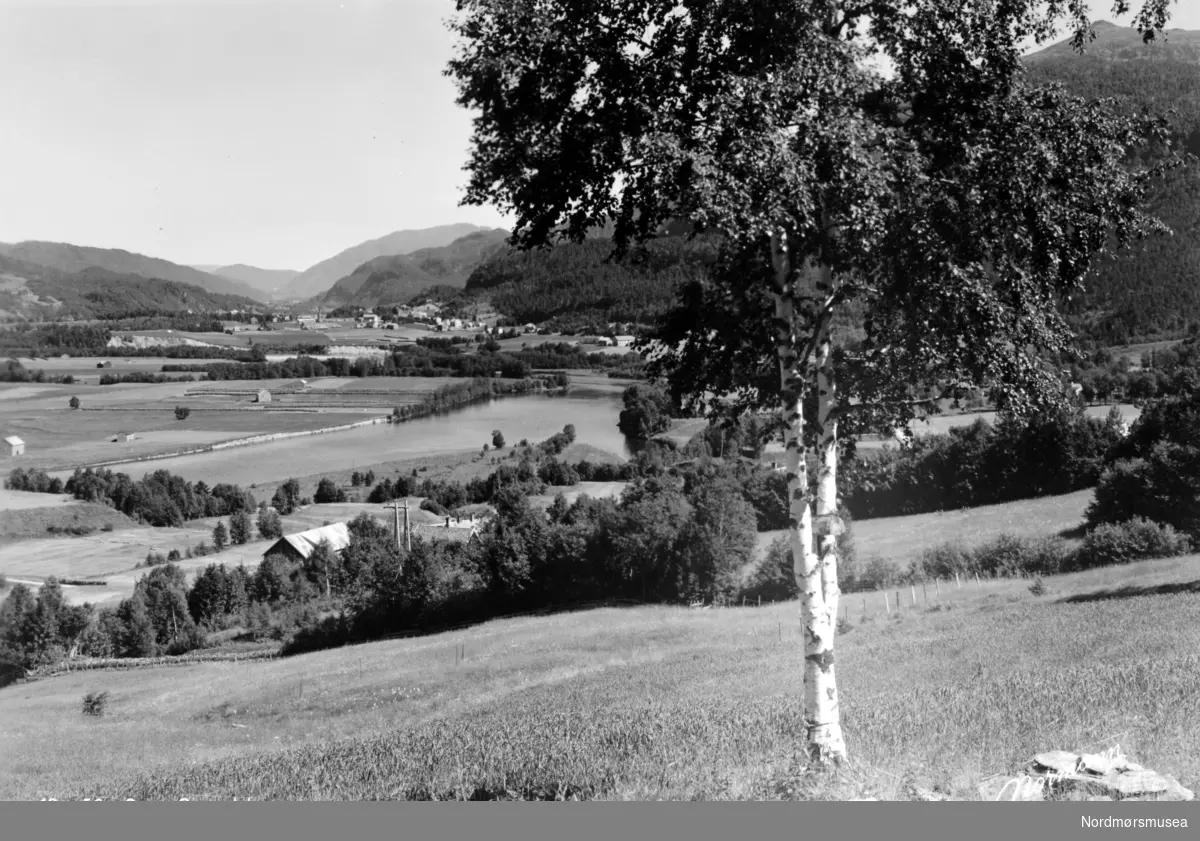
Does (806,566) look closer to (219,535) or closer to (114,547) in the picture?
(114,547)

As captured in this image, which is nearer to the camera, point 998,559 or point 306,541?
point 998,559

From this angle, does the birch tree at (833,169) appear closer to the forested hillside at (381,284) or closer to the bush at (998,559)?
the bush at (998,559)

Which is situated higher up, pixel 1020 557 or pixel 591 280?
pixel 591 280

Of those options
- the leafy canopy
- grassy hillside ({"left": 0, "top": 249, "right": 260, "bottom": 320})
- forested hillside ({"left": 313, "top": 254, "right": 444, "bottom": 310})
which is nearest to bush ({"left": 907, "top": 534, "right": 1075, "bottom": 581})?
forested hillside ({"left": 313, "top": 254, "right": 444, "bottom": 310})

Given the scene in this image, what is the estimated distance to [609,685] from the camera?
16.5 metres

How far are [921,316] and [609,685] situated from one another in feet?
38.8

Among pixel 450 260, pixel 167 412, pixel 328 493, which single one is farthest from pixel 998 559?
pixel 167 412

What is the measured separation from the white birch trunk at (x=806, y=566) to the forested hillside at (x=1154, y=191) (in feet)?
10.5

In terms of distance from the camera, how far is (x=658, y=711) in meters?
11.2

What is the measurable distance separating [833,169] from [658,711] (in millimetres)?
7736

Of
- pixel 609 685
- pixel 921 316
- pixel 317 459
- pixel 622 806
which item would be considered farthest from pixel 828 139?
pixel 317 459

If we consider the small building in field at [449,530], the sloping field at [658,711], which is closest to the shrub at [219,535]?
the sloping field at [658,711]

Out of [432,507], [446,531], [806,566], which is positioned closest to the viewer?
[806,566]

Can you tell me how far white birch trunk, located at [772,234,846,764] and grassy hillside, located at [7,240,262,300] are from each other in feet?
71.3
